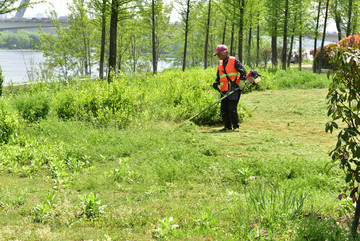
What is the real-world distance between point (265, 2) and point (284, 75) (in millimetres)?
11244

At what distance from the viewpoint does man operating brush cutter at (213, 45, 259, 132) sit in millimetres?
8344

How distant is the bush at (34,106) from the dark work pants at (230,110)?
4259mm

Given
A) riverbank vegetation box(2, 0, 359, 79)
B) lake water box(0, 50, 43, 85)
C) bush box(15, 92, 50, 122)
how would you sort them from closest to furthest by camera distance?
bush box(15, 92, 50, 122) → lake water box(0, 50, 43, 85) → riverbank vegetation box(2, 0, 359, 79)

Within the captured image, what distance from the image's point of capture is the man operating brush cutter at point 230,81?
328 inches

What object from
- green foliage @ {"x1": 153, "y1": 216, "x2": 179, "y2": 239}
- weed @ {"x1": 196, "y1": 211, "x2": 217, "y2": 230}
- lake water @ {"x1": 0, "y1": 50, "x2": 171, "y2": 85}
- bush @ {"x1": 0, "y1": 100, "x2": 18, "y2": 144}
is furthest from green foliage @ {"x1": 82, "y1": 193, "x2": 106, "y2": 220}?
lake water @ {"x1": 0, "y1": 50, "x2": 171, "y2": 85}

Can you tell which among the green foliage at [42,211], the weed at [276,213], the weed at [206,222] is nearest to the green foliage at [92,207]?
the green foliage at [42,211]

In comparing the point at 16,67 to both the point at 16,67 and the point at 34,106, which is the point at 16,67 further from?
the point at 34,106

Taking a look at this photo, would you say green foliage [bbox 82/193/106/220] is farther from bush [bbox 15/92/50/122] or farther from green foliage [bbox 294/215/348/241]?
bush [bbox 15/92/50/122]

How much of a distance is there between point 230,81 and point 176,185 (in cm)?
418

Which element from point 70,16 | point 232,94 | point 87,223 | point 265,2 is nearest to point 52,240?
point 87,223

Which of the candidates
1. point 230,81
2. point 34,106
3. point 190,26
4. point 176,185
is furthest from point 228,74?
point 190,26

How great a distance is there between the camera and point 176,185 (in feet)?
16.2

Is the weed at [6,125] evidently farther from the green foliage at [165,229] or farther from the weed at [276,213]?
the weed at [276,213]

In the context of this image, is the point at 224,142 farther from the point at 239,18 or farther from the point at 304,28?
the point at 304,28
